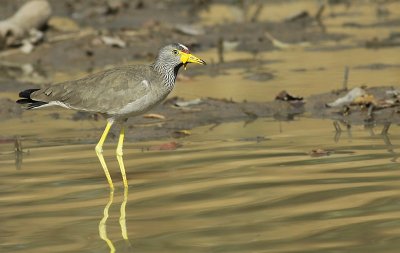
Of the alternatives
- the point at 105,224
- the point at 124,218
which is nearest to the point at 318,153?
the point at 124,218

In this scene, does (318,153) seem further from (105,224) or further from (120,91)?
(105,224)

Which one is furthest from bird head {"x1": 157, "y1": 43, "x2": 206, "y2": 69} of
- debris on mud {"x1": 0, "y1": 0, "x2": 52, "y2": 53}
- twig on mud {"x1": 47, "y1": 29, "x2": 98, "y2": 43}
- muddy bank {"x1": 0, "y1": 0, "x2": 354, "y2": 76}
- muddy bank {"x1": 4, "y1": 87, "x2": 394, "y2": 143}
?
A: twig on mud {"x1": 47, "y1": 29, "x2": 98, "y2": 43}

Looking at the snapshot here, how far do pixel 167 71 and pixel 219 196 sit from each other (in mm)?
2058

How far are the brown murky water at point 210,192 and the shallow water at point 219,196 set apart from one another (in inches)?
0.4

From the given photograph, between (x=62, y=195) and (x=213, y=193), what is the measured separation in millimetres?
1360

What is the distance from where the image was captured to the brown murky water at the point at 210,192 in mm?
8109

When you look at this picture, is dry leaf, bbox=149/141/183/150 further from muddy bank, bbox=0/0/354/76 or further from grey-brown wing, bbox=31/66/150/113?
muddy bank, bbox=0/0/354/76

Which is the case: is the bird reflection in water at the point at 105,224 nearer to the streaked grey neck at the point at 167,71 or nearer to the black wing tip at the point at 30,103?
the streaked grey neck at the point at 167,71

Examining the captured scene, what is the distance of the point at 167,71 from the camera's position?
11.3 meters

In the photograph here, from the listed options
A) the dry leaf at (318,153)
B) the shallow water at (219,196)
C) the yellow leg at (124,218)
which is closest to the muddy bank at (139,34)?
the shallow water at (219,196)

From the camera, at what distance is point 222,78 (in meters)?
17.7

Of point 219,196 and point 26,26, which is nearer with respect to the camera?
point 219,196

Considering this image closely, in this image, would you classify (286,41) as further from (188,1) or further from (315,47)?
(188,1)

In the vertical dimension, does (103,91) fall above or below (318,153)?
above
